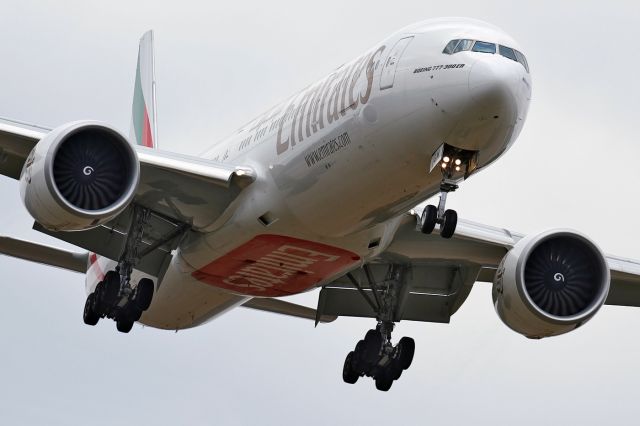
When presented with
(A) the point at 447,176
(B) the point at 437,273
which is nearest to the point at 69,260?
(B) the point at 437,273

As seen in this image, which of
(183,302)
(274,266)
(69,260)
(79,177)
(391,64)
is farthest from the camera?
(69,260)

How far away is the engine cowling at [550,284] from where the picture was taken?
105ft

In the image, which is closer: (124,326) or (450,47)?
(450,47)

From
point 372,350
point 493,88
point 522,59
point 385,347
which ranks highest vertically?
point 522,59

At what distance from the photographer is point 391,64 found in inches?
1096

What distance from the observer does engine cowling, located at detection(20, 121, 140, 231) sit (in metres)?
28.6

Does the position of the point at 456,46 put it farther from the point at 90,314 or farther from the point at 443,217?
the point at 90,314

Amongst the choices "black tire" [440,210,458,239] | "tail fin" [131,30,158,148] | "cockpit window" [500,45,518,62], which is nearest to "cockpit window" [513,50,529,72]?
"cockpit window" [500,45,518,62]

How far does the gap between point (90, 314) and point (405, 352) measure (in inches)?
275

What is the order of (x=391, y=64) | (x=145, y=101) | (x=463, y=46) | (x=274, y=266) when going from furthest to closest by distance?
(x=145, y=101) → (x=274, y=266) → (x=391, y=64) → (x=463, y=46)

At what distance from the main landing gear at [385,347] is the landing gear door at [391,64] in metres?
7.93

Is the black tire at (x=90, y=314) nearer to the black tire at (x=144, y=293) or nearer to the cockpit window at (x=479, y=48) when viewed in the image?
the black tire at (x=144, y=293)

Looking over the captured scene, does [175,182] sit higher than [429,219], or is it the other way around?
[429,219]

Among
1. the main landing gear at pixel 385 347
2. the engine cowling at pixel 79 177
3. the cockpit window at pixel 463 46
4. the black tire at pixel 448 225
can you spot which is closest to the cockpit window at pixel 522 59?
the cockpit window at pixel 463 46
